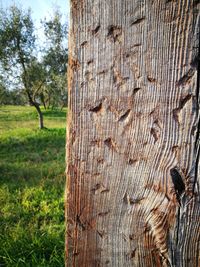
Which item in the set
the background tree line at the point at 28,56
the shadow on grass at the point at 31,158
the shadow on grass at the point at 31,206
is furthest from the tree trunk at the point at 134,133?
the background tree line at the point at 28,56

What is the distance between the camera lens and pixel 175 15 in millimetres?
590

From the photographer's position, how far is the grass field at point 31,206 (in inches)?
135

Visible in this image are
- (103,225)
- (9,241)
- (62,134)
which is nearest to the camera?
(103,225)

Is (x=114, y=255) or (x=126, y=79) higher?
(x=126, y=79)

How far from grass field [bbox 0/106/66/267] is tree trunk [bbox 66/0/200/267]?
2.83 meters

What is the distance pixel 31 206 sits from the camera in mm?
5645

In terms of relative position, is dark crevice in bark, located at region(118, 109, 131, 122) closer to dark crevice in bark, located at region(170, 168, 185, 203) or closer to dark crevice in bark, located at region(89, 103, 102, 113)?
dark crevice in bark, located at region(89, 103, 102, 113)

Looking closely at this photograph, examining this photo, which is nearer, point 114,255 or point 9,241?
point 114,255

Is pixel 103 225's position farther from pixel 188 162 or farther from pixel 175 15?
pixel 175 15

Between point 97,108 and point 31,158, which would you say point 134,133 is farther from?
point 31,158

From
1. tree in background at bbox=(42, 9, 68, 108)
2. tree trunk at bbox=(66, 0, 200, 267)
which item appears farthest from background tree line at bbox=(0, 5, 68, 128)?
tree trunk at bbox=(66, 0, 200, 267)

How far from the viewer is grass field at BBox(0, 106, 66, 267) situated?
11.3ft

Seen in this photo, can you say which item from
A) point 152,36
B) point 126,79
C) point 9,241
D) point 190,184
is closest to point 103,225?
Result: point 190,184

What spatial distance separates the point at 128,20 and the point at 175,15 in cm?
12
